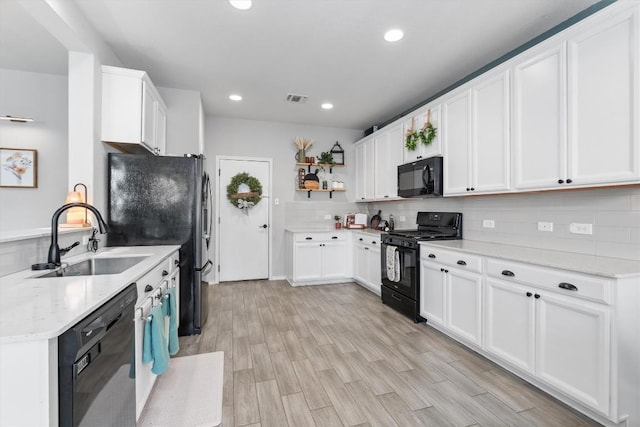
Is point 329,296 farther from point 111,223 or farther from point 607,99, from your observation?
point 607,99

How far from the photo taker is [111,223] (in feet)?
8.70

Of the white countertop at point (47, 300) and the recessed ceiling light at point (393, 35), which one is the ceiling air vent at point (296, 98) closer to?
the recessed ceiling light at point (393, 35)

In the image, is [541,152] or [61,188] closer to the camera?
[541,152]

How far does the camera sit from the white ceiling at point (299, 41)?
7.18 feet

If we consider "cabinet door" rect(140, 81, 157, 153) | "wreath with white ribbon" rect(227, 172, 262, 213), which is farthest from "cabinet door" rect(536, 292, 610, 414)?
"wreath with white ribbon" rect(227, 172, 262, 213)

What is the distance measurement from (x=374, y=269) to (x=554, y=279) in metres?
2.41

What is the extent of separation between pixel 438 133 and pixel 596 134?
60.0 inches

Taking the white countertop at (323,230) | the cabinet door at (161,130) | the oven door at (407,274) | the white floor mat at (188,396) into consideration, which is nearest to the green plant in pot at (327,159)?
the white countertop at (323,230)

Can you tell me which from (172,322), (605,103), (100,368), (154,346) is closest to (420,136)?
(605,103)

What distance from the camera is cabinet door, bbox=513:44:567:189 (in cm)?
208

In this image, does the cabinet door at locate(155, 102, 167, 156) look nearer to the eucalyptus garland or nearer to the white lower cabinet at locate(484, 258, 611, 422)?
the eucalyptus garland

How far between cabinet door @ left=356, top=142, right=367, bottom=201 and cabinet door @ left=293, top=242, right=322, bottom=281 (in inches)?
49.4

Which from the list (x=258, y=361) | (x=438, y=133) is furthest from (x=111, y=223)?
(x=438, y=133)

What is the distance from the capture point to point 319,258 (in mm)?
4625
